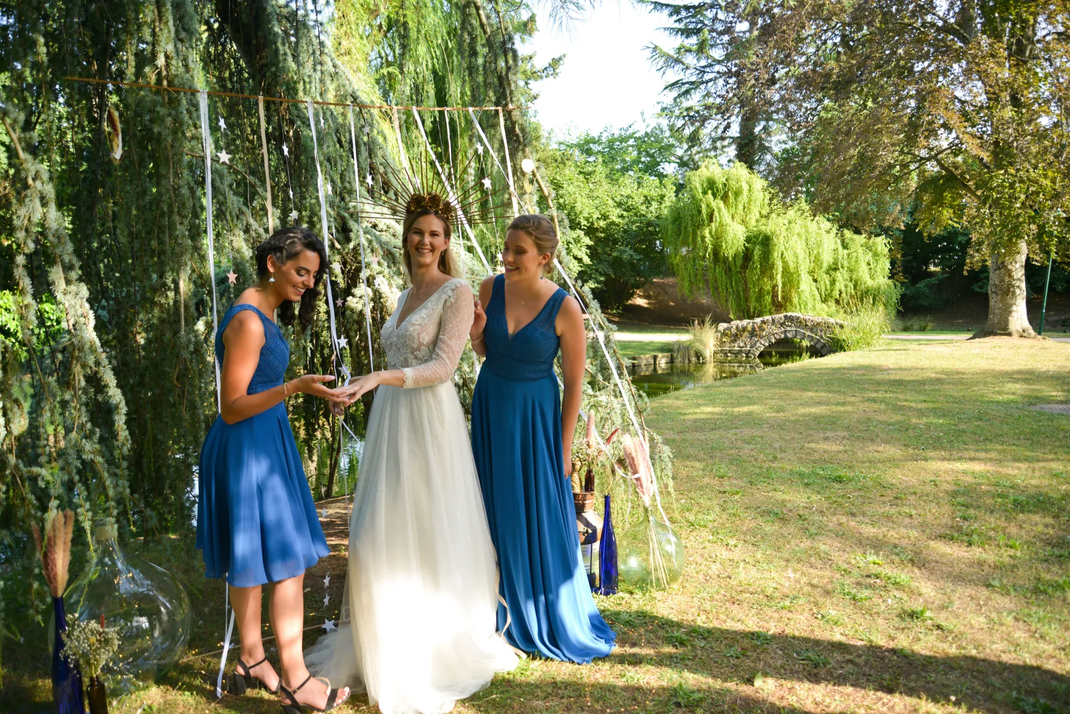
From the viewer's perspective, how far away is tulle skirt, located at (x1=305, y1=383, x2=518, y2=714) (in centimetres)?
279

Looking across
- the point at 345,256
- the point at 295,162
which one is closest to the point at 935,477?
the point at 345,256

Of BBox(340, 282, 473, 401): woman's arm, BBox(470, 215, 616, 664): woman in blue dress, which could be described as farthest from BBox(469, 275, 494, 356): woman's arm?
BBox(340, 282, 473, 401): woman's arm

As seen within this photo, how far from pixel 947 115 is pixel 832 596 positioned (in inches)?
499

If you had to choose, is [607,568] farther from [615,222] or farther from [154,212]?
[615,222]

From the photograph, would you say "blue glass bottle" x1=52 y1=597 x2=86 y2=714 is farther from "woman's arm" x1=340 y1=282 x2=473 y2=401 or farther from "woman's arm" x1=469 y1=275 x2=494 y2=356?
"woman's arm" x1=469 y1=275 x2=494 y2=356

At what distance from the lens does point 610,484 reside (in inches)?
159

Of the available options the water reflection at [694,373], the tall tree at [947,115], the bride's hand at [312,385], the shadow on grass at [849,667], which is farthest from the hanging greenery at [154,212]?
the tall tree at [947,115]

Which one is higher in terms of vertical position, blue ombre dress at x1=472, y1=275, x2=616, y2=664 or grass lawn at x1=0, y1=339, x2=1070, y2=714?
blue ombre dress at x1=472, y1=275, x2=616, y2=664

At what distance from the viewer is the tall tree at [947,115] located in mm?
13211

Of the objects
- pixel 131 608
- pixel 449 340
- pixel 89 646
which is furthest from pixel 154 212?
pixel 89 646

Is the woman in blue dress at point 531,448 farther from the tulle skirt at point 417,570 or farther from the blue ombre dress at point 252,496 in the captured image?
the blue ombre dress at point 252,496

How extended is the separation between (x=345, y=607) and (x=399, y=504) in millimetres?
568

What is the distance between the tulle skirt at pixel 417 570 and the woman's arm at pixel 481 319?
359 mm

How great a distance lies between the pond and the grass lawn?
21.1 feet
